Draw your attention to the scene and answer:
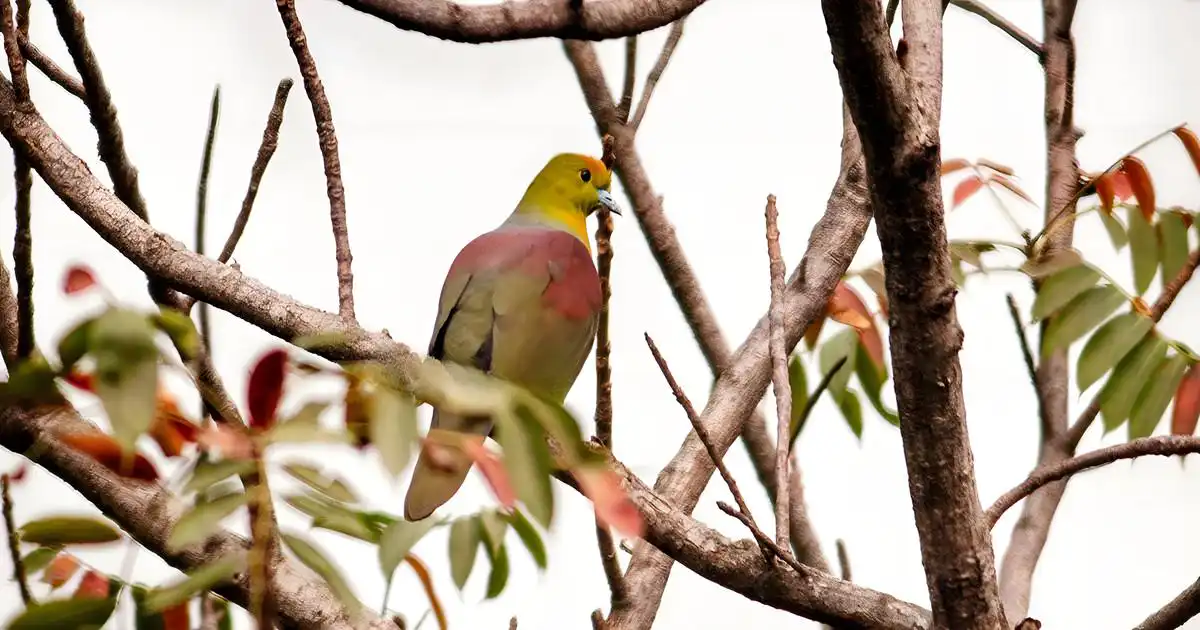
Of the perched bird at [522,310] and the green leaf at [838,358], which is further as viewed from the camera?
the green leaf at [838,358]

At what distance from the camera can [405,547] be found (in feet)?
4.67

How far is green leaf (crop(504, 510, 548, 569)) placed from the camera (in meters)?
1.58

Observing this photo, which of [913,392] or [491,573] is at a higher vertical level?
[913,392]

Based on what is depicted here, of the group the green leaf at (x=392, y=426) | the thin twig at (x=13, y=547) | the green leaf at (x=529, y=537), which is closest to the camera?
the green leaf at (x=392, y=426)

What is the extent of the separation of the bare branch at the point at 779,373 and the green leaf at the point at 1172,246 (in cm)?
107

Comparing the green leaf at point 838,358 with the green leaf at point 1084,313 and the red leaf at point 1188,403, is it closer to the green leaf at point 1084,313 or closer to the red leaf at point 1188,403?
the green leaf at point 1084,313

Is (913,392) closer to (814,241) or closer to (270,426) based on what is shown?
(270,426)

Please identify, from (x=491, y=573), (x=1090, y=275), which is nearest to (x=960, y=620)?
(x=491, y=573)

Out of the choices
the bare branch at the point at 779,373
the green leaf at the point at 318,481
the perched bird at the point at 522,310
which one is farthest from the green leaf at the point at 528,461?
the perched bird at the point at 522,310

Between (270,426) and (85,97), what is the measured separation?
4.53ft

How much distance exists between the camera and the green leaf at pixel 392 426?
1.23 meters

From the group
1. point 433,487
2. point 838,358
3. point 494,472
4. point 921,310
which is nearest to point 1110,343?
point 838,358

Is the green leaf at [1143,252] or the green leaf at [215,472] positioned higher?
the green leaf at [1143,252]

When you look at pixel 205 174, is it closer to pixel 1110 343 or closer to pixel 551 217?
pixel 551 217
